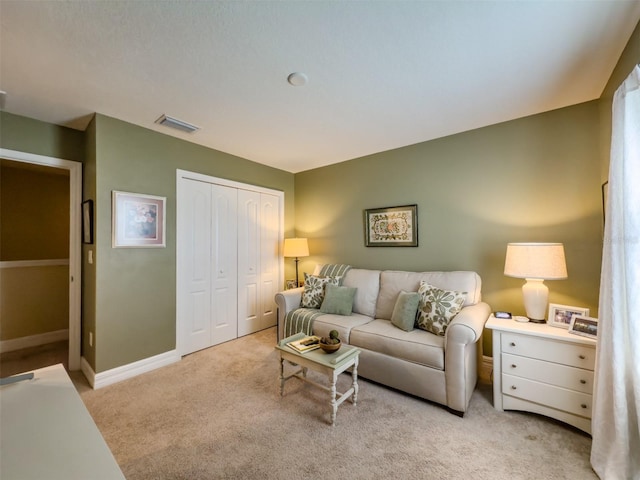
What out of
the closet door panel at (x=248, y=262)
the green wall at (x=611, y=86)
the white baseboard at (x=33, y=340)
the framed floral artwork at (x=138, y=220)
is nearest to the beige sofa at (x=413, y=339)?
the closet door panel at (x=248, y=262)

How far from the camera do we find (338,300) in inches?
115

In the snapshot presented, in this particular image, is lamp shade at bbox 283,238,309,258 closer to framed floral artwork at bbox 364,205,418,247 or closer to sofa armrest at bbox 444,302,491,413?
framed floral artwork at bbox 364,205,418,247

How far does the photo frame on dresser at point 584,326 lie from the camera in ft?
5.87

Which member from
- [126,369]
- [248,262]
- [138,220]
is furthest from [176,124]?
[126,369]

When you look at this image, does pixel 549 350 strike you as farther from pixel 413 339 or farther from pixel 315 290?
pixel 315 290

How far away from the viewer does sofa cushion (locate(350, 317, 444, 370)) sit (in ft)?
6.83

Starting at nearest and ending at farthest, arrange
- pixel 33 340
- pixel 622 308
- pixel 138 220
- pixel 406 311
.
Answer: pixel 622 308
pixel 406 311
pixel 138 220
pixel 33 340

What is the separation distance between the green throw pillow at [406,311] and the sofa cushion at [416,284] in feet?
0.94

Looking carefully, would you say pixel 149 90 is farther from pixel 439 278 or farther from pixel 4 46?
pixel 439 278

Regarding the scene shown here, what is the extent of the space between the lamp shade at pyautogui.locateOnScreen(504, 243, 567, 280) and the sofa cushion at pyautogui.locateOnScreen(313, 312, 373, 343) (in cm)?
142

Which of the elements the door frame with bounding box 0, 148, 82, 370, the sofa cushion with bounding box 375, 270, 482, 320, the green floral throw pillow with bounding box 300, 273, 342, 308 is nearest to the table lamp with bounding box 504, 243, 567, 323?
the sofa cushion with bounding box 375, 270, 482, 320

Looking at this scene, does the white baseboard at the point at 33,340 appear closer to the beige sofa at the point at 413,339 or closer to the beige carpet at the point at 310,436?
the beige carpet at the point at 310,436

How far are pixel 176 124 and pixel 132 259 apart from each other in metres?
1.39

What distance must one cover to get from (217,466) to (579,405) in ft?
7.62
